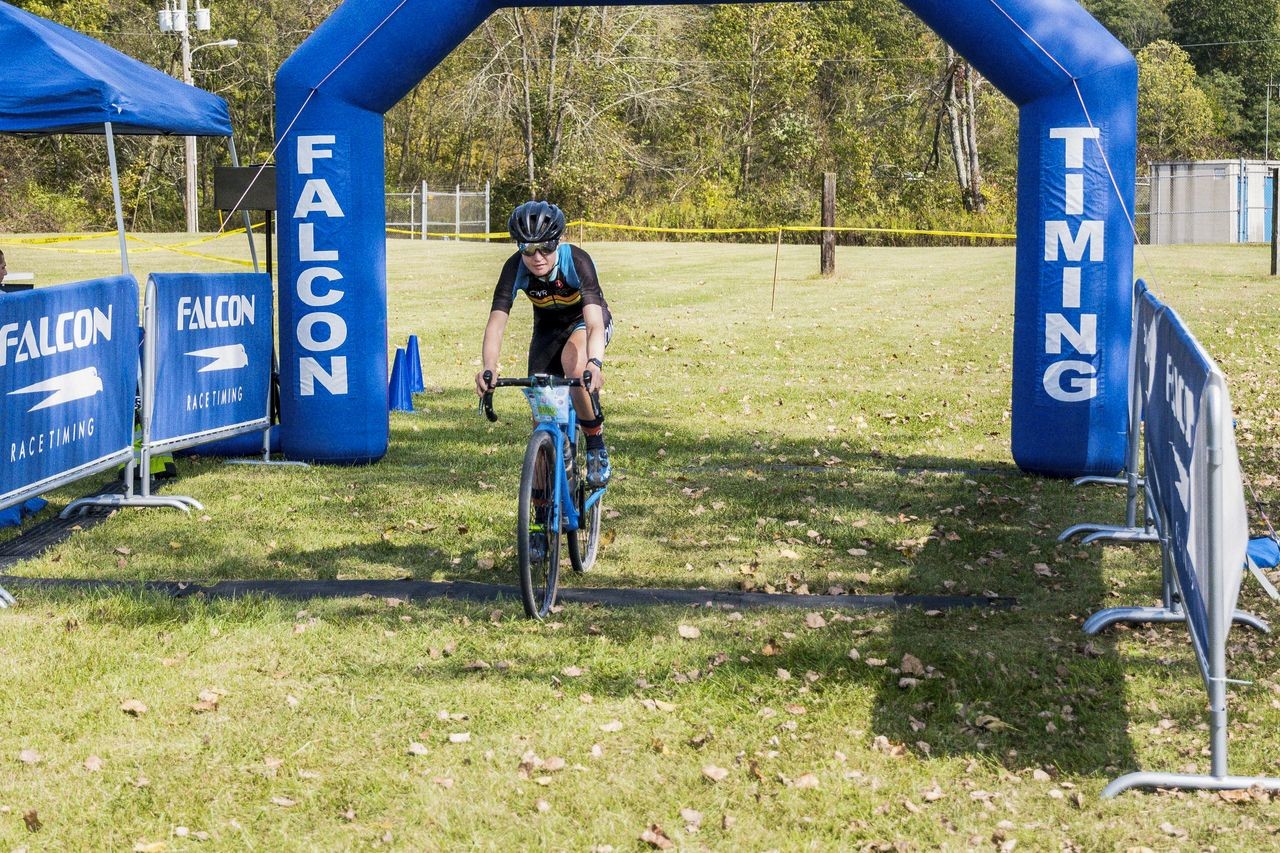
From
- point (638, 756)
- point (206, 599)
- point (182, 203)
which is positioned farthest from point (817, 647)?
point (182, 203)

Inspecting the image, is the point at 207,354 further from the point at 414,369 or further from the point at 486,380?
the point at 414,369

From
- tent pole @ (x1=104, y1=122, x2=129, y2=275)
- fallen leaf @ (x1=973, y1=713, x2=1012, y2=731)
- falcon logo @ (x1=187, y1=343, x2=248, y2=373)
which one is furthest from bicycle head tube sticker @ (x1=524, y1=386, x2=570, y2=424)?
falcon logo @ (x1=187, y1=343, x2=248, y2=373)

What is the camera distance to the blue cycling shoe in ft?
25.1

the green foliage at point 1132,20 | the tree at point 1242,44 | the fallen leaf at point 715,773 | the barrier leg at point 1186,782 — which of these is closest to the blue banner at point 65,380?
the fallen leaf at point 715,773

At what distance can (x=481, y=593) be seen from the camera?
7.26 metres

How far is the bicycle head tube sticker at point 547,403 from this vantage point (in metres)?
6.82

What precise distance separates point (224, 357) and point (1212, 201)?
46.4m

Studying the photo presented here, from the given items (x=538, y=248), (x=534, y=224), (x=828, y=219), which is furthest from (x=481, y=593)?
(x=828, y=219)

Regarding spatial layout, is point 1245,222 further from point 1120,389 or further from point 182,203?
point 1120,389

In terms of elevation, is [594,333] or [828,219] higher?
[828,219]

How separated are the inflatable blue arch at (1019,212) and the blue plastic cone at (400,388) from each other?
264 centimetres

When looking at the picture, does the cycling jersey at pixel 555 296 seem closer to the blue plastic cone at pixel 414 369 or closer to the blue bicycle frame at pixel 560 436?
the blue bicycle frame at pixel 560 436

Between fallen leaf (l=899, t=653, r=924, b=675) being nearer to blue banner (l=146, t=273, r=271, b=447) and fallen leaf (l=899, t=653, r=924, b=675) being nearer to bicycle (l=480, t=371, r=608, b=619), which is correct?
bicycle (l=480, t=371, r=608, b=619)

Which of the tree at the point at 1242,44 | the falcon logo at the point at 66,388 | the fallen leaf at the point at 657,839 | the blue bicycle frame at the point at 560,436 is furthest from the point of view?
the tree at the point at 1242,44
